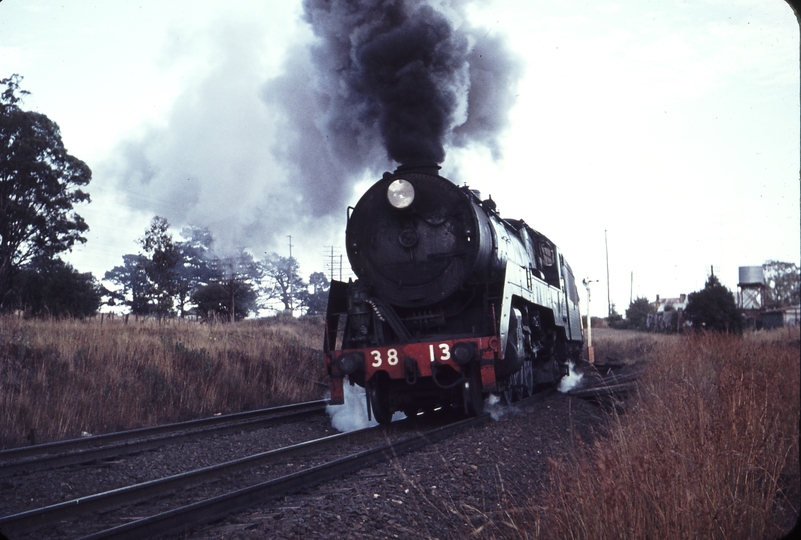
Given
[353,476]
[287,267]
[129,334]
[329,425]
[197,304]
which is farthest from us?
[287,267]

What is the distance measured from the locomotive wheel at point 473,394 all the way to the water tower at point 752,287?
68.3ft

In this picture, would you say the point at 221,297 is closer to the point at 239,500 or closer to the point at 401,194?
the point at 401,194

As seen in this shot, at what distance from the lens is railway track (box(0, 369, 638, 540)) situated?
436 cm

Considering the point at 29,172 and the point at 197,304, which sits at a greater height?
the point at 29,172

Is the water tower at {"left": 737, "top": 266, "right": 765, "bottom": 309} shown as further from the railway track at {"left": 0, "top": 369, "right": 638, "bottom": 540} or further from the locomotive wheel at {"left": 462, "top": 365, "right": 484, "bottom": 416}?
the railway track at {"left": 0, "top": 369, "right": 638, "bottom": 540}

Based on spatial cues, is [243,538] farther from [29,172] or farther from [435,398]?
[29,172]

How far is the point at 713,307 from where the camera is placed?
27219 mm

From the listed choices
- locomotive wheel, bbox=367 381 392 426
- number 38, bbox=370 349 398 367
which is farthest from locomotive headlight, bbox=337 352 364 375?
locomotive wheel, bbox=367 381 392 426

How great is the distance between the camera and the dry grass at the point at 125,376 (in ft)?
29.1

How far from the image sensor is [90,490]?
19.2 feet

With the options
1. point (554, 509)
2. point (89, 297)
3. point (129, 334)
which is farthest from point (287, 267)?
point (554, 509)

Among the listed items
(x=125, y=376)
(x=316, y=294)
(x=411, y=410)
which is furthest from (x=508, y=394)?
(x=316, y=294)

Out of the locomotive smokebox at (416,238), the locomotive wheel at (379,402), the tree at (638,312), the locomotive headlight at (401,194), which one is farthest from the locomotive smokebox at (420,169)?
the tree at (638,312)

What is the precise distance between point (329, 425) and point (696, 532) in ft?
24.0
